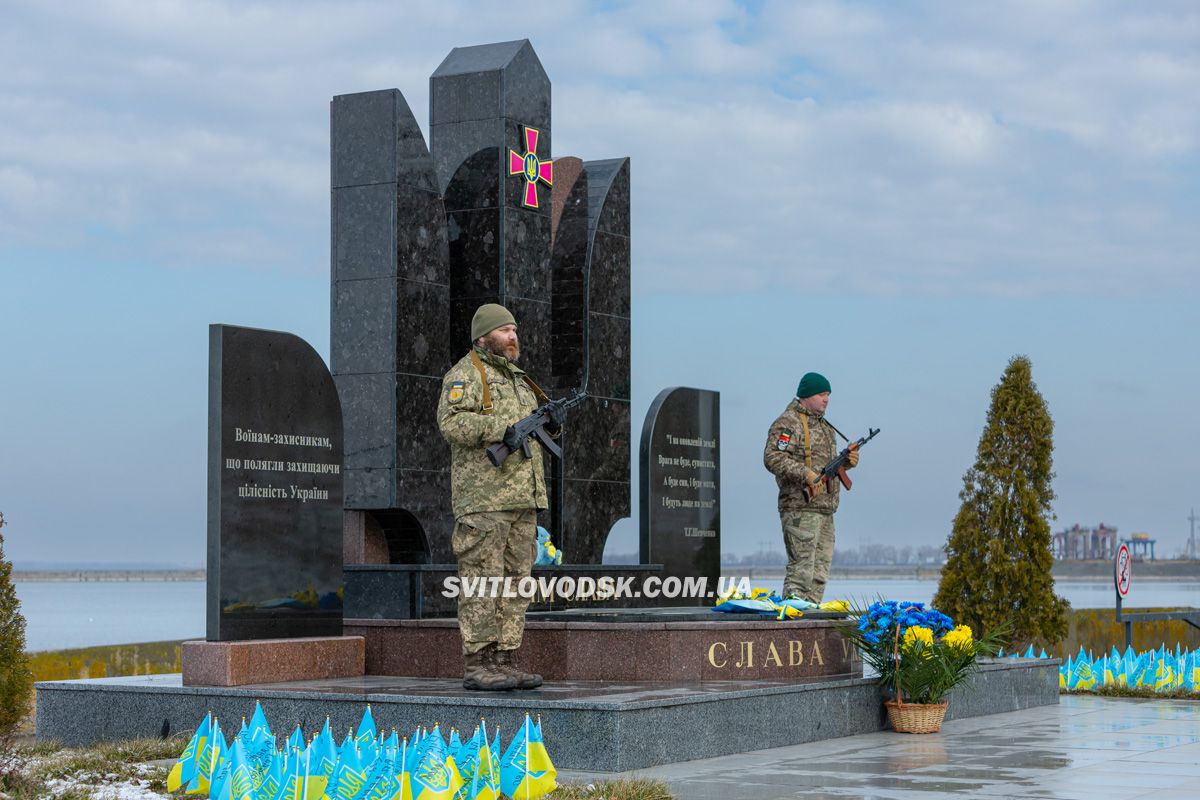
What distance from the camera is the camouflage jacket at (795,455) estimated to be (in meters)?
11.7

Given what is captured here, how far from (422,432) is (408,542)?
880 millimetres

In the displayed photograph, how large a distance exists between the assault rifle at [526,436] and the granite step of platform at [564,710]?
4.18ft

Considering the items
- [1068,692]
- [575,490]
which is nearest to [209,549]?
[575,490]

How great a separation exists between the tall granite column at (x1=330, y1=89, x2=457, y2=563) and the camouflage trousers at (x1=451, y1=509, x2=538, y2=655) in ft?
12.0

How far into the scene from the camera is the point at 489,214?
534 inches

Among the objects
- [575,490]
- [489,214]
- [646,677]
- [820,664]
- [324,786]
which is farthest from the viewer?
[575,490]

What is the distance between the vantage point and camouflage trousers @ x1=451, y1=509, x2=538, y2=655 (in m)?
8.66

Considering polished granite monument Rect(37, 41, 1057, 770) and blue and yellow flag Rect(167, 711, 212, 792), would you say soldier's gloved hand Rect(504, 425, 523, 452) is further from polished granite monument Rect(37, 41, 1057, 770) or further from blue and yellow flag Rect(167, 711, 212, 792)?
blue and yellow flag Rect(167, 711, 212, 792)

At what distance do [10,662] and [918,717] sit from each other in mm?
6043

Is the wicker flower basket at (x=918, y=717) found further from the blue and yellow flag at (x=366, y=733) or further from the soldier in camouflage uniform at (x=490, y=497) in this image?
the blue and yellow flag at (x=366, y=733)

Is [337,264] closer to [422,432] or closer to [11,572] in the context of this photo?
[422,432]

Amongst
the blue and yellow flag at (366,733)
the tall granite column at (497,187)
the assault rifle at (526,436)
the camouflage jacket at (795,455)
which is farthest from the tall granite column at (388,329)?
the blue and yellow flag at (366,733)

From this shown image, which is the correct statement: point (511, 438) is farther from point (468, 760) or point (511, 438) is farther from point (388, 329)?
point (388, 329)

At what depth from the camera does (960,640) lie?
992cm
